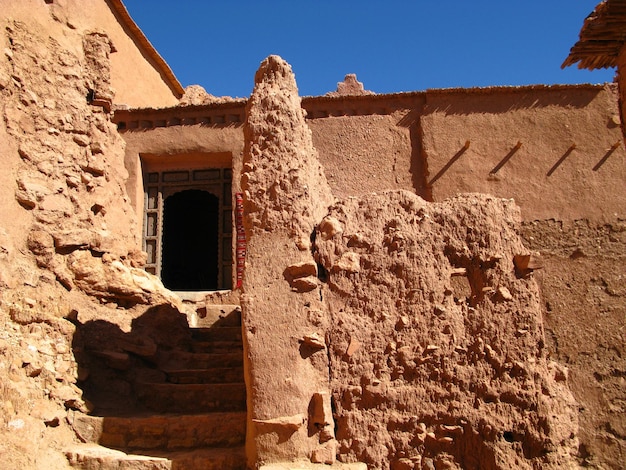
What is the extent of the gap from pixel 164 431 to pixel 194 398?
1.55ft

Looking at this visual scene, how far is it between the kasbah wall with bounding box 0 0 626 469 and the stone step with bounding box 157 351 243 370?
0.03 m

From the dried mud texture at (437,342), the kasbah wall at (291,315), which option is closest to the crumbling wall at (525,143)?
the kasbah wall at (291,315)

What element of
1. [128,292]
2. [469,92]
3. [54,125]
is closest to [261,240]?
[128,292]

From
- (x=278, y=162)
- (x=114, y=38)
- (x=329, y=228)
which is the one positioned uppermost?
(x=114, y=38)

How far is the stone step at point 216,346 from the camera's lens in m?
5.46

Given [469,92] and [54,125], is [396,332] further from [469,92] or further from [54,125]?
[469,92]

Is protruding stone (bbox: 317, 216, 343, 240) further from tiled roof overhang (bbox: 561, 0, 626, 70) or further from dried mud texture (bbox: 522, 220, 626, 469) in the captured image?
tiled roof overhang (bbox: 561, 0, 626, 70)

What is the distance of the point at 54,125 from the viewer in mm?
5469

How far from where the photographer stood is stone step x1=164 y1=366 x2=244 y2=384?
4965 mm

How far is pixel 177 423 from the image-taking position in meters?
4.27

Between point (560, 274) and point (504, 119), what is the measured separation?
336cm

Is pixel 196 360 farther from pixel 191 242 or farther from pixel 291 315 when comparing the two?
pixel 191 242

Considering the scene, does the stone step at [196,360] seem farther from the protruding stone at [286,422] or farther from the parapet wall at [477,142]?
the parapet wall at [477,142]

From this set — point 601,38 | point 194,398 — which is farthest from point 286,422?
point 601,38
